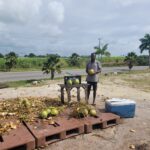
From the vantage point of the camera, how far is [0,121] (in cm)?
679

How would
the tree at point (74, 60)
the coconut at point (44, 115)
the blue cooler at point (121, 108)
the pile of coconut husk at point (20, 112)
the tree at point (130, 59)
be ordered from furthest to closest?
the tree at point (74, 60) < the tree at point (130, 59) < the blue cooler at point (121, 108) < the coconut at point (44, 115) < the pile of coconut husk at point (20, 112)

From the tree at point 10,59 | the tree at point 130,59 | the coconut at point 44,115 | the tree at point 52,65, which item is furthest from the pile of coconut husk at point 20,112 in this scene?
the tree at point 130,59

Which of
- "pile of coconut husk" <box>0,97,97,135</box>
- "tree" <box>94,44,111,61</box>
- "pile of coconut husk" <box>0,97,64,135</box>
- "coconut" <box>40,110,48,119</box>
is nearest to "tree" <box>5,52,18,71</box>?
"tree" <box>94,44,111,61</box>

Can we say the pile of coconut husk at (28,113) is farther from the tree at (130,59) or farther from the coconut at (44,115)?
the tree at (130,59)

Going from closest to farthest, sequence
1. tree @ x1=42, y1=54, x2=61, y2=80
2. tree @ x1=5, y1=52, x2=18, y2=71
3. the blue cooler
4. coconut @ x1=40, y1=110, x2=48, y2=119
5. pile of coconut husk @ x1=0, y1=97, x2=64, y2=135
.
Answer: pile of coconut husk @ x1=0, y1=97, x2=64, y2=135
coconut @ x1=40, y1=110, x2=48, y2=119
the blue cooler
tree @ x1=42, y1=54, x2=61, y2=80
tree @ x1=5, y1=52, x2=18, y2=71

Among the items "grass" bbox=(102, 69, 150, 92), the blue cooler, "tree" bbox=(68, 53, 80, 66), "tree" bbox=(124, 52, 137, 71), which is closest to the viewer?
the blue cooler

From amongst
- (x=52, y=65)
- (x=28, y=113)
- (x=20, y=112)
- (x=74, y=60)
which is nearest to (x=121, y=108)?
(x=28, y=113)

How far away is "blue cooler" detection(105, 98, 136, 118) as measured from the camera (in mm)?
8125

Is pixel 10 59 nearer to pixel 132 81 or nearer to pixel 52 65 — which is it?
pixel 52 65

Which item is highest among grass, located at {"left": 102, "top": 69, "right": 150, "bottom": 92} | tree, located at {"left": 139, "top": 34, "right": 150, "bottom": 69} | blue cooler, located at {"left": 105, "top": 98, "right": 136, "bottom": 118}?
tree, located at {"left": 139, "top": 34, "right": 150, "bottom": 69}


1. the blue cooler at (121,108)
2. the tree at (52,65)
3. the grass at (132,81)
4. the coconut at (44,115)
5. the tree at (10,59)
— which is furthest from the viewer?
the tree at (10,59)

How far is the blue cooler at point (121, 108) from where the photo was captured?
8.12 metres

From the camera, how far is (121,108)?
817 cm

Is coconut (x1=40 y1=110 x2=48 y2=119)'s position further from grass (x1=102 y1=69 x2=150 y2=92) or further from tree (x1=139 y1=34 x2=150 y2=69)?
tree (x1=139 y1=34 x2=150 y2=69)
